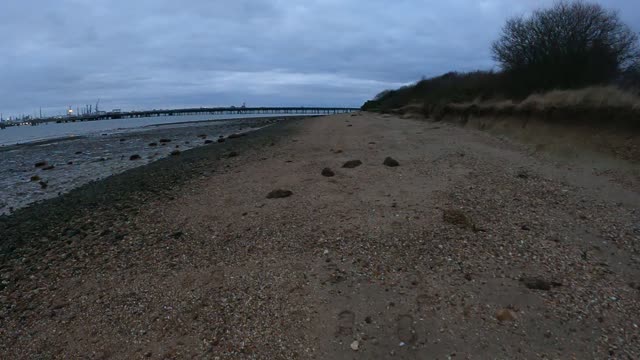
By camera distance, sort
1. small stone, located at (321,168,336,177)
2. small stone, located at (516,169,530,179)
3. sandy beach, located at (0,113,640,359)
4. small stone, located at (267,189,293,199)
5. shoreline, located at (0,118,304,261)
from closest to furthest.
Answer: sandy beach, located at (0,113,640,359), shoreline, located at (0,118,304,261), small stone, located at (267,189,293,199), small stone, located at (516,169,530,179), small stone, located at (321,168,336,177)

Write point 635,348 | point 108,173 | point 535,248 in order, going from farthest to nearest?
point 108,173 < point 535,248 < point 635,348

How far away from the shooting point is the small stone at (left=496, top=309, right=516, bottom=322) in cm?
427

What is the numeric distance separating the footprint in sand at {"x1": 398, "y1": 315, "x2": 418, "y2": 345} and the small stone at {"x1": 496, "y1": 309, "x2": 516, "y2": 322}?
950mm

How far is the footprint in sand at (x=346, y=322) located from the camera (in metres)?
4.24

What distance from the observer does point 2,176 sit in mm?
17938

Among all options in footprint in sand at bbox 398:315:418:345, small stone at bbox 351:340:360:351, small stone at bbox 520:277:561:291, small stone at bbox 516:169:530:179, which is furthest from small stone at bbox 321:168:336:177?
small stone at bbox 351:340:360:351

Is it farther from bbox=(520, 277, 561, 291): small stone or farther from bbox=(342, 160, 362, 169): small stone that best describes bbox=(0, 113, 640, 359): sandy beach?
bbox=(342, 160, 362, 169): small stone

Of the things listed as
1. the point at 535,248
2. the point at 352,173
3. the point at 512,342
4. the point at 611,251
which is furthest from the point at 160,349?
the point at 352,173

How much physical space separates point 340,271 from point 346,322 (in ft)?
3.63

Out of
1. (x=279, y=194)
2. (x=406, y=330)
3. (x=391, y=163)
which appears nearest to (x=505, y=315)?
(x=406, y=330)

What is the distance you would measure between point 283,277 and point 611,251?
193 inches

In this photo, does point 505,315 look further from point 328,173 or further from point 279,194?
point 328,173

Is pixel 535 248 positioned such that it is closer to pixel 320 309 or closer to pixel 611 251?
pixel 611 251

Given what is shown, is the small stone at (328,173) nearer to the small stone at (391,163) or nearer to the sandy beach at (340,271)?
the sandy beach at (340,271)
